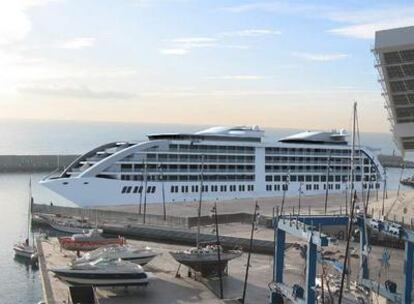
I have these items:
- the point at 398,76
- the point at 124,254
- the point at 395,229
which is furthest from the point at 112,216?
the point at 395,229

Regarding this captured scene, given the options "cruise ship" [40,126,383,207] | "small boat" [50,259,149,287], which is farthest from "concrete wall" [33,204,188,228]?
"small boat" [50,259,149,287]

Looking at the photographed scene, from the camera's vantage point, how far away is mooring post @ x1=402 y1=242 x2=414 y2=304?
1069 inches

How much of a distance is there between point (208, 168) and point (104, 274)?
159 ft

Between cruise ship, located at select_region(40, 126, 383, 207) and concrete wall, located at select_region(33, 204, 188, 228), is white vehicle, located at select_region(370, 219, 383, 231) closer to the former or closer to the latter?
concrete wall, located at select_region(33, 204, 188, 228)

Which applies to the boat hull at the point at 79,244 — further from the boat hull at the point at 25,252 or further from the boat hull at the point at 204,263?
the boat hull at the point at 204,263

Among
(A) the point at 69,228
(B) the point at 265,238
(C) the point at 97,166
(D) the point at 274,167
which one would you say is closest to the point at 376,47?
(B) the point at 265,238

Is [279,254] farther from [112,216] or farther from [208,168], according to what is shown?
[208,168]

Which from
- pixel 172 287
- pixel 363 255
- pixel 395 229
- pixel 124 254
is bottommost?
pixel 172 287

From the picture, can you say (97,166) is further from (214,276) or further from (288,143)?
(214,276)

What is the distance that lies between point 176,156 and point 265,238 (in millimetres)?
30479

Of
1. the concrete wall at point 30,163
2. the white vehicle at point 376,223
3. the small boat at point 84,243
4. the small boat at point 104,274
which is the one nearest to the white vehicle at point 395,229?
the white vehicle at point 376,223

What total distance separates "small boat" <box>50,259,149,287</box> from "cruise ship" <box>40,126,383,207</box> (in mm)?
37467

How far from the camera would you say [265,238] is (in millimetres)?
49219

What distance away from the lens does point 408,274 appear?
27688 mm
